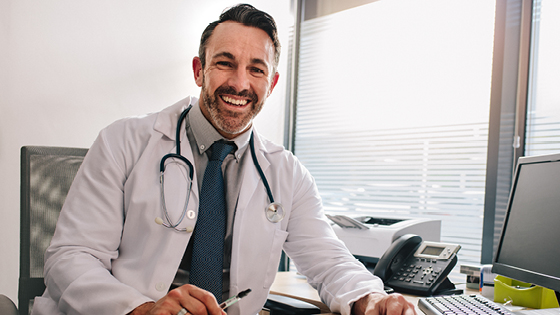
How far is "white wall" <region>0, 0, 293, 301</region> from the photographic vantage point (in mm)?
1773

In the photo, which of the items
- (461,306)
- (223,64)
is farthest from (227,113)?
(461,306)

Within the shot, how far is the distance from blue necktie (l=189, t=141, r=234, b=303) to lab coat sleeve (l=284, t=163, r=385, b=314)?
27 cm

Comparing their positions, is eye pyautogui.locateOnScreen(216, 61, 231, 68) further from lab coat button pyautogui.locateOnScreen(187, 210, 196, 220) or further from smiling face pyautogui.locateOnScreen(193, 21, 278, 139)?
lab coat button pyautogui.locateOnScreen(187, 210, 196, 220)

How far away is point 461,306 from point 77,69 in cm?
185

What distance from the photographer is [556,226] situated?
3.43 feet

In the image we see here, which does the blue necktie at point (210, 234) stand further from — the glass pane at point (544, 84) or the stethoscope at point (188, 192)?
the glass pane at point (544, 84)

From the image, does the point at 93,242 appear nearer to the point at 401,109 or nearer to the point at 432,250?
the point at 432,250

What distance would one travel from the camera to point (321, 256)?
4.23 feet

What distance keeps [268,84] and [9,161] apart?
3.89ft

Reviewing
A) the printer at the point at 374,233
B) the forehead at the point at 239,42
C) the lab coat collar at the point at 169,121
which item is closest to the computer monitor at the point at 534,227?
the printer at the point at 374,233

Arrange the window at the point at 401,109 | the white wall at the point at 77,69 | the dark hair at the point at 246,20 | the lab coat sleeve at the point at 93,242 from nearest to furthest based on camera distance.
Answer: the lab coat sleeve at the point at 93,242, the dark hair at the point at 246,20, the white wall at the point at 77,69, the window at the point at 401,109

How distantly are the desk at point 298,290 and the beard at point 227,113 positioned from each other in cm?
62

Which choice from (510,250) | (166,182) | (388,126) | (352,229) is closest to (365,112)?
(388,126)

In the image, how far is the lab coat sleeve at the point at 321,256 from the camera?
43.9 inches
